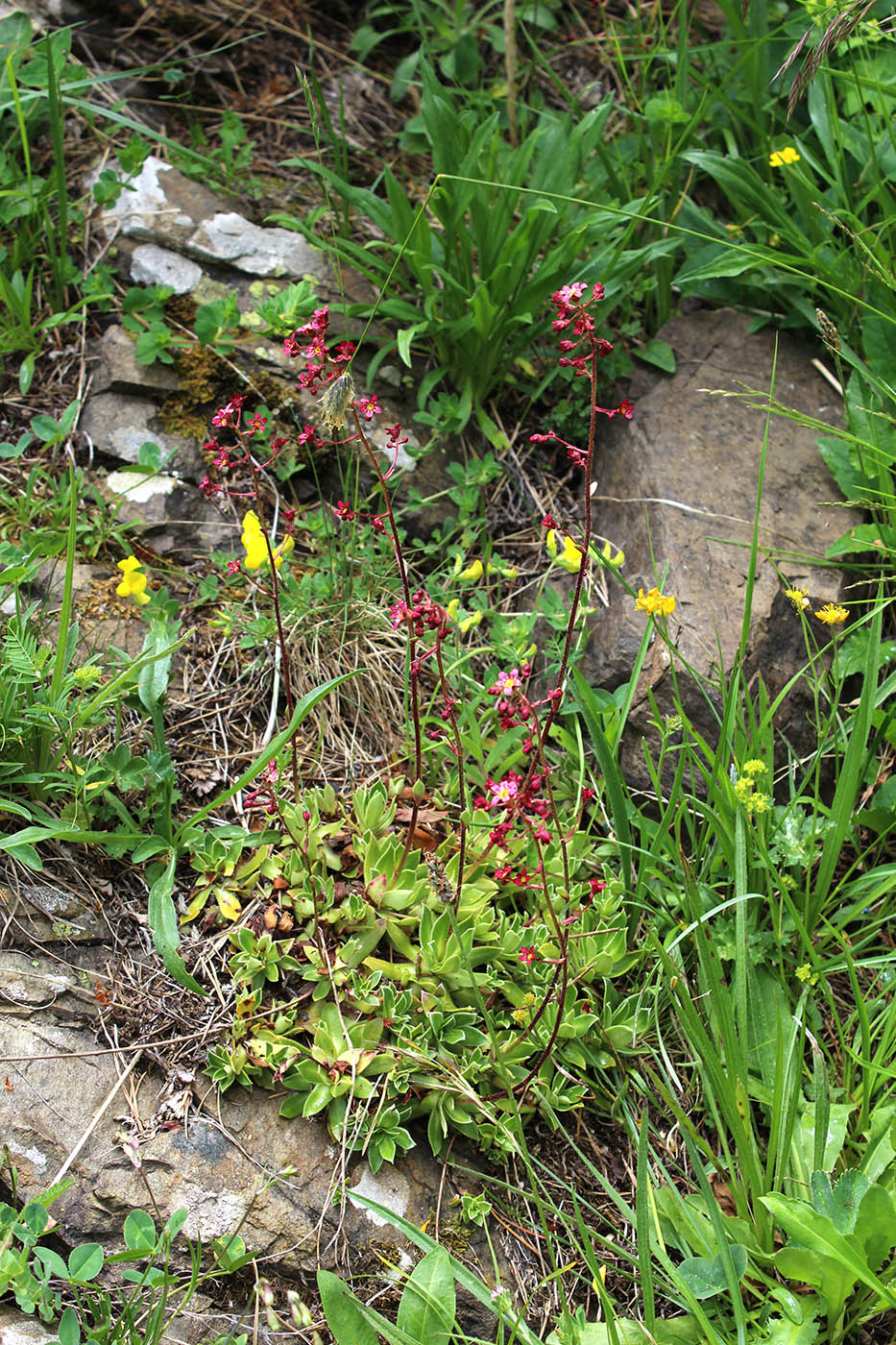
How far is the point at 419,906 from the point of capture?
2.36 metres

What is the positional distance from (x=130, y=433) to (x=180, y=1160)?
6.69ft

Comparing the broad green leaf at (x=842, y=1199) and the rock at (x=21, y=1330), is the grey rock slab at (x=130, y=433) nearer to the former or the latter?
the rock at (x=21, y=1330)

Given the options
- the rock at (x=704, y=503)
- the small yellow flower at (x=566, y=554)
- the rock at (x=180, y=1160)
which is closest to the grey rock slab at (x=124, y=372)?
the small yellow flower at (x=566, y=554)

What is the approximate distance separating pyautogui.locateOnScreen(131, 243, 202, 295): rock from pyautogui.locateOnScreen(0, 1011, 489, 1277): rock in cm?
228

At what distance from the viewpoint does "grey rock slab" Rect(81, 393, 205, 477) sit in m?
3.06

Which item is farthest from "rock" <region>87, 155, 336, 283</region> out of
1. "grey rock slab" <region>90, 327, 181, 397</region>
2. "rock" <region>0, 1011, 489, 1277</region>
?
"rock" <region>0, 1011, 489, 1277</region>

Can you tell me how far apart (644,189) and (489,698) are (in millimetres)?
1856

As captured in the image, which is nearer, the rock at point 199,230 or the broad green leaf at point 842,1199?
the broad green leaf at point 842,1199

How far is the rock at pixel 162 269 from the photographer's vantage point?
3.27 m

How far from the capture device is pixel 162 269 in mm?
3283

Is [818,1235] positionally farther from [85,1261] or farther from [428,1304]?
[85,1261]

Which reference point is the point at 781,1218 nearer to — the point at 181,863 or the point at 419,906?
the point at 419,906

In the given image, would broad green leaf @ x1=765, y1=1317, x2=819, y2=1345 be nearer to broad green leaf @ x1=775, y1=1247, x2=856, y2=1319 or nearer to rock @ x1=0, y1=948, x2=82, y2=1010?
broad green leaf @ x1=775, y1=1247, x2=856, y2=1319

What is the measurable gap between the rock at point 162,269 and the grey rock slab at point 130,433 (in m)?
0.43
